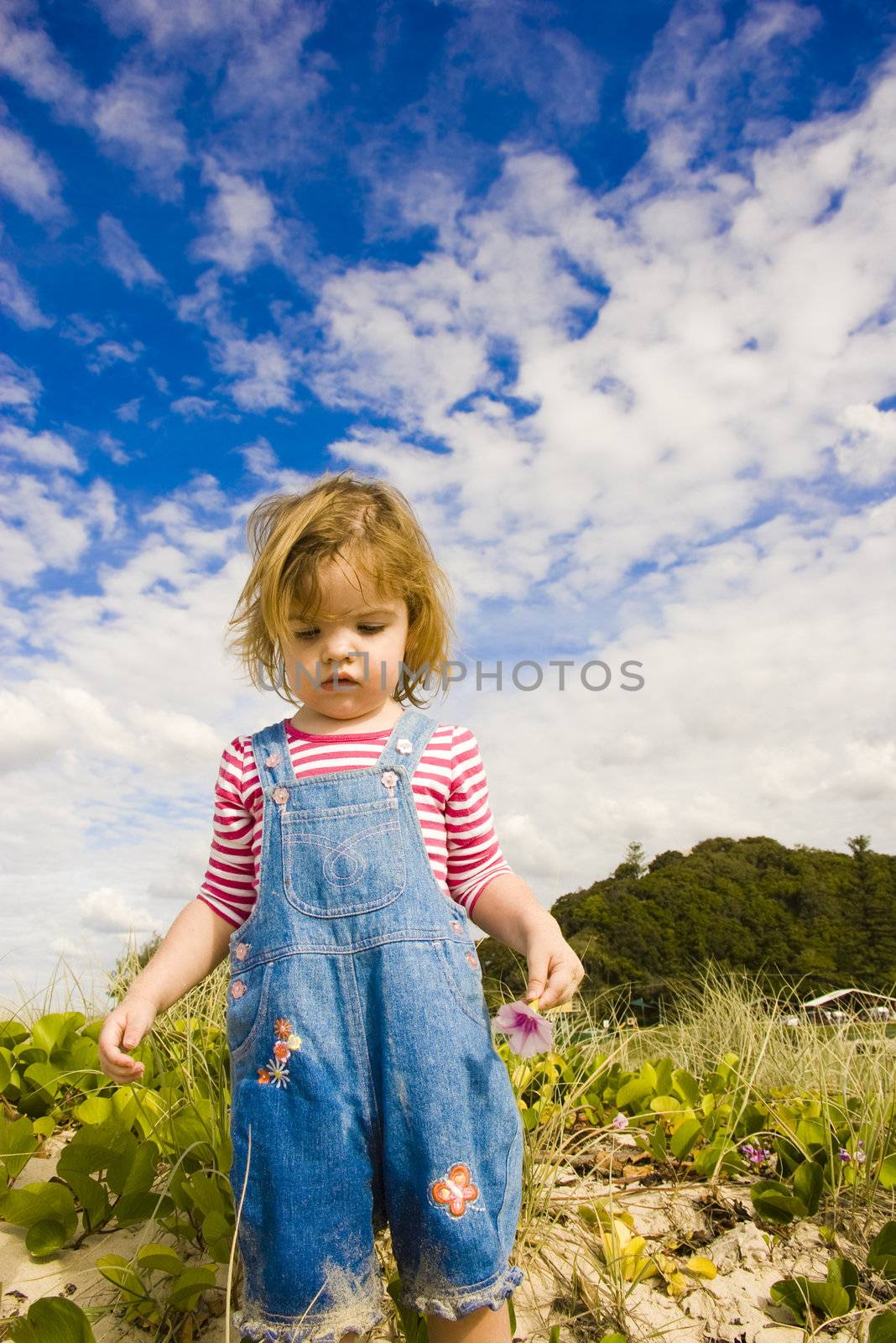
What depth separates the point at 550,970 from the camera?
1.88 meters

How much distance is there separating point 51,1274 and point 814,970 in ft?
19.9

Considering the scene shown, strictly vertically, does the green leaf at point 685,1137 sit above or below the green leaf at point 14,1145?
below

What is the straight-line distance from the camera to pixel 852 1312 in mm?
2135

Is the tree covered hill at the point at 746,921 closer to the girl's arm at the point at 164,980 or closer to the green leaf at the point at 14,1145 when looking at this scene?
the green leaf at the point at 14,1145

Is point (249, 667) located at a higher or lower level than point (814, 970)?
higher

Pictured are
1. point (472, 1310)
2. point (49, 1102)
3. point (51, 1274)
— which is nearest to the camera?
point (472, 1310)

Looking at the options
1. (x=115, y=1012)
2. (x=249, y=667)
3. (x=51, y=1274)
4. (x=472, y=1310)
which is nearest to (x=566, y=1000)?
(x=472, y=1310)

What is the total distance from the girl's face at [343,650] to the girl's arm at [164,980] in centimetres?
58

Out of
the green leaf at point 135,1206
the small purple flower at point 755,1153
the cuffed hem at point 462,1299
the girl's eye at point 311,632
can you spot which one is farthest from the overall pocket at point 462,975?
the small purple flower at point 755,1153

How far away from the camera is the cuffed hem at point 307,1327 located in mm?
1689

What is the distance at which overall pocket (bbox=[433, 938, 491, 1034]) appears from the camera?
6.01ft

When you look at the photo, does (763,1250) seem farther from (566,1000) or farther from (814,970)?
(814,970)

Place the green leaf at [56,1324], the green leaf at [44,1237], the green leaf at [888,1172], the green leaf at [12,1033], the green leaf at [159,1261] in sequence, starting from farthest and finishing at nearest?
the green leaf at [12,1033] < the green leaf at [888,1172] < the green leaf at [44,1237] < the green leaf at [159,1261] < the green leaf at [56,1324]

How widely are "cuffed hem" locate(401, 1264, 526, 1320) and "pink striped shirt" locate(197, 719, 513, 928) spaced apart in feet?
2.45
